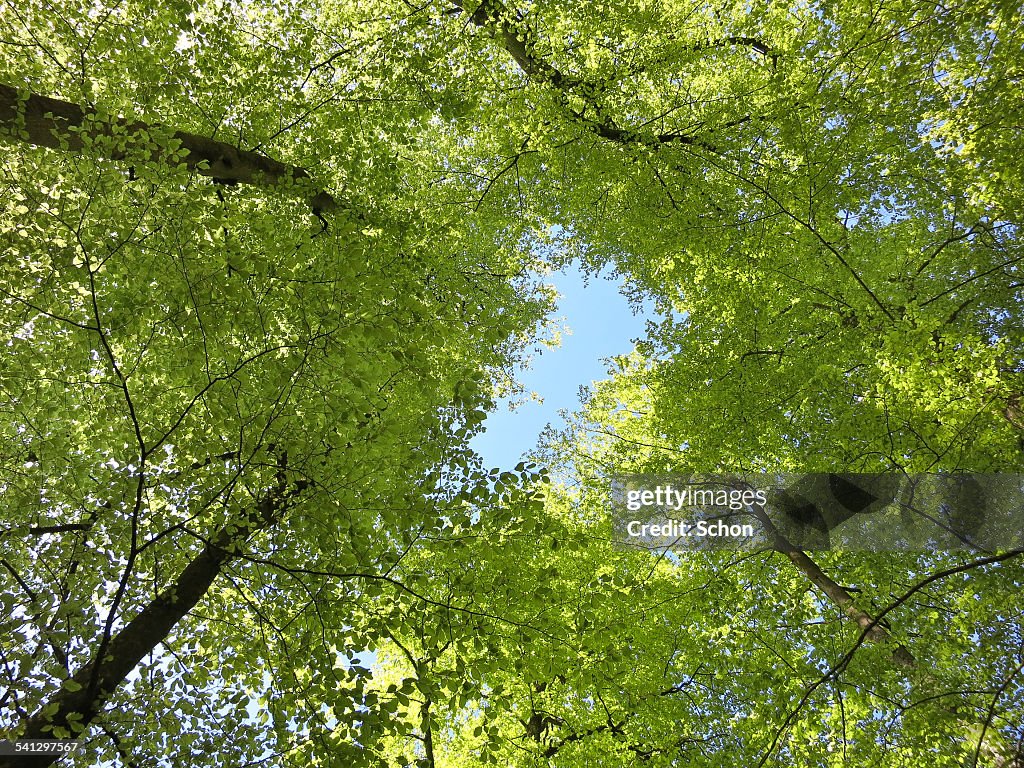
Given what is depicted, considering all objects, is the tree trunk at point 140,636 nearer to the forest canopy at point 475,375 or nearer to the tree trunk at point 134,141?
the forest canopy at point 475,375

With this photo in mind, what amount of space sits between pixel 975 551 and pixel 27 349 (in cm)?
1191

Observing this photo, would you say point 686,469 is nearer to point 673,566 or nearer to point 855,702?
point 673,566

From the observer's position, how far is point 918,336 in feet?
19.0

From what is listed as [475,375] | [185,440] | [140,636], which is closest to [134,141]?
[185,440]


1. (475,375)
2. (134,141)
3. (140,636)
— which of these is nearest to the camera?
(475,375)

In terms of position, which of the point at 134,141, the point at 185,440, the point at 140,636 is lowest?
the point at 140,636

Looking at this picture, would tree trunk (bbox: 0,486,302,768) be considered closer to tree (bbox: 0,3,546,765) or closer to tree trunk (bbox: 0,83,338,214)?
tree (bbox: 0,3,546,765)

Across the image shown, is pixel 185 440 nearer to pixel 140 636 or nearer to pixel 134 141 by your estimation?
pixel 140 636

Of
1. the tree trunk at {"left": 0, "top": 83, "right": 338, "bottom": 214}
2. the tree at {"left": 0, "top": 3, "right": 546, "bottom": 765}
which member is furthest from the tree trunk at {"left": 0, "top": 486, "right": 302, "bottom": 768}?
the tree trunk at {"left": 0, "top": 83, "right": 338, "bottom": 214}

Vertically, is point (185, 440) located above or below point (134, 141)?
below

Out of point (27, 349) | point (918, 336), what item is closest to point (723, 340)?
point (918, 336)

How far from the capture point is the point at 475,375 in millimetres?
4223

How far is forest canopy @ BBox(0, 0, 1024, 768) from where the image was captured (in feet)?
14.2

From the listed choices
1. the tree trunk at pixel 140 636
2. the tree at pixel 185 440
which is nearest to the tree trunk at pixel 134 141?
the tree at pixel 185 440
